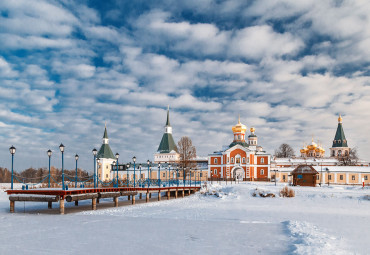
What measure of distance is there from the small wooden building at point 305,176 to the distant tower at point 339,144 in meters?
57.1

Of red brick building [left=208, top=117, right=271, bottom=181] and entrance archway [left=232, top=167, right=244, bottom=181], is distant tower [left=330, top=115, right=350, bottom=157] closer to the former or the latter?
red brick building [left=208, top=117, right=271, bottom=181]

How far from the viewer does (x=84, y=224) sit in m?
14.5

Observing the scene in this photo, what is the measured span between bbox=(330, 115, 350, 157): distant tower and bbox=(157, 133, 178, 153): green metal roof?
48.3 metres

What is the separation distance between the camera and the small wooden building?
147ft

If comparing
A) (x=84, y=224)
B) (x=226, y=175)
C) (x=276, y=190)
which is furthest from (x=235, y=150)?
(x=84, y=224)

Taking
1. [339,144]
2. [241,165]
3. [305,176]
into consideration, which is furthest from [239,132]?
[339,144]

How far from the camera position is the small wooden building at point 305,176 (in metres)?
44.8

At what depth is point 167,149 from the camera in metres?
77.8

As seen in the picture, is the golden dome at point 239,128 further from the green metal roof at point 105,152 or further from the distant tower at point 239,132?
the green metal roof at point 105,152

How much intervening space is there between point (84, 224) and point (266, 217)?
29.0 ft

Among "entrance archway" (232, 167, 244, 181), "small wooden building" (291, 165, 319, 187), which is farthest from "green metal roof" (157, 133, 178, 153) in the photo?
"small wooden building" (291, 165, 319, 187)

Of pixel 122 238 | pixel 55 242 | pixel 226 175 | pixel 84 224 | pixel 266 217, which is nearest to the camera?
pixel 55 242

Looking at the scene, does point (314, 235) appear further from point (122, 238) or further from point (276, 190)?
point (276, 190)

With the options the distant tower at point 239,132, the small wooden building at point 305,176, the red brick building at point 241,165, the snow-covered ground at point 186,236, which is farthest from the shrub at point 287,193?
the distant tower at point 239,132
